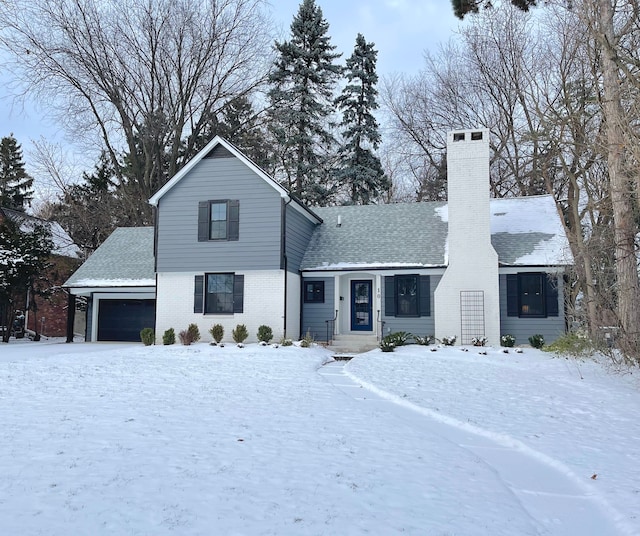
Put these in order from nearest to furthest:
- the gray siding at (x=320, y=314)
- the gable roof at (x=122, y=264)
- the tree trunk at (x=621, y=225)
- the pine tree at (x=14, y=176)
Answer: the tree trunk at (x=621, y=225) → the gray siding at (x=320, y=314) → the gable roof at (x=122, y=264) → the pine tree at (x=14, y=176)

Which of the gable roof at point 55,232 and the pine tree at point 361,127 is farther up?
the pine tree at point 361,127

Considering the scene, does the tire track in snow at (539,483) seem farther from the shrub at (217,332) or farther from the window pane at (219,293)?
the window pane at (219,293)

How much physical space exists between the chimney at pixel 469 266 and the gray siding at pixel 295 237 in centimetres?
485

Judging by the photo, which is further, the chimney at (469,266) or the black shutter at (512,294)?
the black shutter at (512,294)

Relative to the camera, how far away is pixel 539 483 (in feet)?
16.0

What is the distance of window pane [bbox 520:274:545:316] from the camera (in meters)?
16.2

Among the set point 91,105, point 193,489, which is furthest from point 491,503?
point 91,105

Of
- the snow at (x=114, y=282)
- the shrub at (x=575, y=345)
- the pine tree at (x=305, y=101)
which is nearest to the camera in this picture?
the shrub at (x=575, y=345)

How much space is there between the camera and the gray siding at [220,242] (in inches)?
670

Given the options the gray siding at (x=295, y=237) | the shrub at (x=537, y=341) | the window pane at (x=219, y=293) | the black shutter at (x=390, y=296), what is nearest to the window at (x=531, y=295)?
the shrub at (x=537, y=341)

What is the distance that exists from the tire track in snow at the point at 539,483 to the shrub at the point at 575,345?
6742 mm

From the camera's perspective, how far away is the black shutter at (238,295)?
17.1 metres

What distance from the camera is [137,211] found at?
97.1ft

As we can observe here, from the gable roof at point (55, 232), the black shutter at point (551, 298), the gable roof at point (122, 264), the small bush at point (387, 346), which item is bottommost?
the small bush at point (387, 346)
